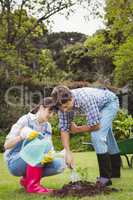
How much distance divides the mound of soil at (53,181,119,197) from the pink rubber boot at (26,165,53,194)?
226 mm

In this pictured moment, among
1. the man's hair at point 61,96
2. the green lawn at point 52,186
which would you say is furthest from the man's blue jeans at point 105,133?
the man's hair at point 61,96

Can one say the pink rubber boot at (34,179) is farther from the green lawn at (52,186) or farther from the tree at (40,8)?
the tree at (40,8)

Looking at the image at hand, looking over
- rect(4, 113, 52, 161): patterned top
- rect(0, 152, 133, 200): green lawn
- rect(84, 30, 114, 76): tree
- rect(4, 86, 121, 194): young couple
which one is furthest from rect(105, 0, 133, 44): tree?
rect(4, 113, 52, 161): patterned top

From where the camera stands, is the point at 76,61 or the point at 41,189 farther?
the point at 76,61

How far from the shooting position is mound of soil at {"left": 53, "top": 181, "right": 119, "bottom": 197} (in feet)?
21.1

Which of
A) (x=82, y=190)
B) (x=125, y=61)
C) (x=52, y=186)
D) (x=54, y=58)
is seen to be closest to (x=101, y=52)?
(x=125, y=61)

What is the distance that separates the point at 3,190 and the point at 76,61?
1313 inches

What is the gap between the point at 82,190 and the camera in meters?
6.49

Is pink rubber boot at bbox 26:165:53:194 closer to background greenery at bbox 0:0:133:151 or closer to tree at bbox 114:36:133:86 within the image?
background greenery at bbox 0:0:133:151

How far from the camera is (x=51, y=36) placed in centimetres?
4681

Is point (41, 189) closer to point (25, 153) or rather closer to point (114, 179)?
point (25, 153)

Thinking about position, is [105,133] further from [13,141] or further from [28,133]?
[13,141]

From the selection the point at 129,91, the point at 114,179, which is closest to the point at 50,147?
the point at 114,179

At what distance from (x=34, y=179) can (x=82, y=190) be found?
677mm
